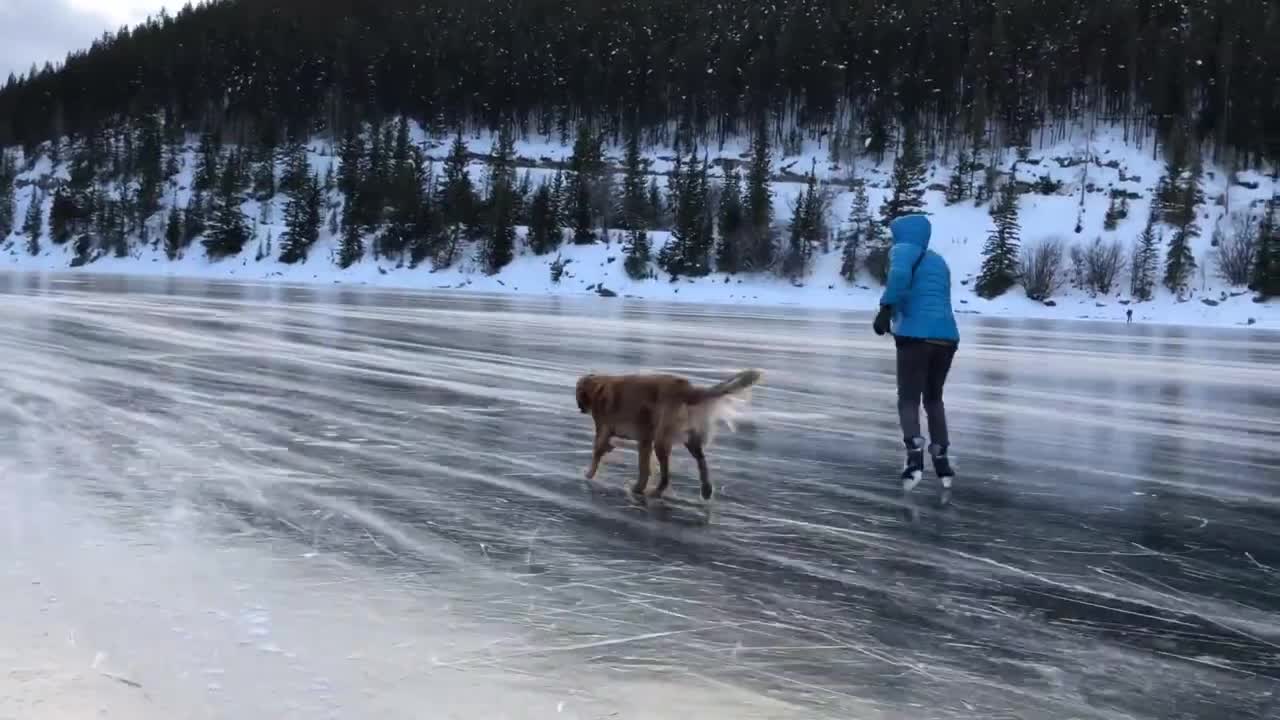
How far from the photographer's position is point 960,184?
7200 cm

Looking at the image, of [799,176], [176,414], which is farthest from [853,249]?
[176,414]

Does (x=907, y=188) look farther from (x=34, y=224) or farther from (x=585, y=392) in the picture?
(x=34, y=224)

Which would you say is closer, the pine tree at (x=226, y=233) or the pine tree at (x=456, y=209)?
the pine tree at (x=456, y=209)

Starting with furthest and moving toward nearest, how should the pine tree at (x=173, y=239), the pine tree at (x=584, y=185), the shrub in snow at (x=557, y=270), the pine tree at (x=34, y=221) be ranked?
the pine tree at (x=34, y=221) → the pine tree at (x=173, y=239) → the pine tree at (x=584, y=185) → the shrub in snow at (x=557, y=270)

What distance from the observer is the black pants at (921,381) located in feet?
23.1

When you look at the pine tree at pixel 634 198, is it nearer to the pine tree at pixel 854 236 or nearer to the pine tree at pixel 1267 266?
the pine tree at pixel 854 236

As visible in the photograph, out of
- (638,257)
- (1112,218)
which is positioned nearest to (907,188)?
(1112,218)

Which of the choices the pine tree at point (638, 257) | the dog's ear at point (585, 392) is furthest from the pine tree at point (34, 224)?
the dog's ear at point (585, 392)

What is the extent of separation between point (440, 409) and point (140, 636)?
6286 millimetres

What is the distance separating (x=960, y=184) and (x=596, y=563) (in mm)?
71693

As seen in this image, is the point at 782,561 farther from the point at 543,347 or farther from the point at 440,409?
the point at 543,347

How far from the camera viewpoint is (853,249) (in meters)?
61.6

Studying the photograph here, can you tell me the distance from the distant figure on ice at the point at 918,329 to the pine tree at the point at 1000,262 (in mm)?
49067

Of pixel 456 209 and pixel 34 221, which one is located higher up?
pixel 456 209
